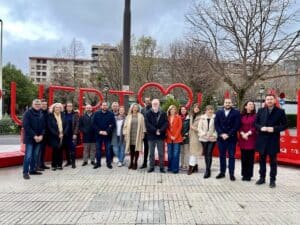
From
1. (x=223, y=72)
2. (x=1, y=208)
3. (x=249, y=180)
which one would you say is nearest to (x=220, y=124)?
(x=249, y=180)

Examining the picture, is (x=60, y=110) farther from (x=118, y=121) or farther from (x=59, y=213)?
(x=59, y=213)

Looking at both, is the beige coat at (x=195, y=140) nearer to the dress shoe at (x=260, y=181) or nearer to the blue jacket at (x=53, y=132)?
the dress shoe at (x=260, y=181)

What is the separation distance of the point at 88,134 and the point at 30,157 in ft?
6.53

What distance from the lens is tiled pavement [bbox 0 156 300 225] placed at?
631 centimetres

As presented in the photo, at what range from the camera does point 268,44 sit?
875 inches

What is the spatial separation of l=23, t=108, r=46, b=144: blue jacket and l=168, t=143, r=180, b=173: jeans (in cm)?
307

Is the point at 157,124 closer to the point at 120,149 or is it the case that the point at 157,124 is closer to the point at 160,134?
the point at 160,134

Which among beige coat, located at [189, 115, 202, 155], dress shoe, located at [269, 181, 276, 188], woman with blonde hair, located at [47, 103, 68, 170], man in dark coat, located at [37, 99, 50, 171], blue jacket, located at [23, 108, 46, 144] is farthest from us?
woman with blonde hair, located at [47, 103, 68, 170]

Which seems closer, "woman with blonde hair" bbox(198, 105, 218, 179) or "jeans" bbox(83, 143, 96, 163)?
"woman with blonde hair" bbox(198, 105, 218, 179)

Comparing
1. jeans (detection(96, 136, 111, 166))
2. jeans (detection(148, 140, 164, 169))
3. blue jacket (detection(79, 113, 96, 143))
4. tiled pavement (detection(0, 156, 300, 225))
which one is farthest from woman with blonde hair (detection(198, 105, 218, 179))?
blue jacket (detection(79, 113, 96, 143))

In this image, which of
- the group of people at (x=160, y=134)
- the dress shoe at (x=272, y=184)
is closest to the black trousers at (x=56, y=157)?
the group of people at (x=160, y=134)

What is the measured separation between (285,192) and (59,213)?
4.25 metres

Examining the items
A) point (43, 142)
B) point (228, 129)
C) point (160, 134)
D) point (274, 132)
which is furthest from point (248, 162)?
point (43, 142)

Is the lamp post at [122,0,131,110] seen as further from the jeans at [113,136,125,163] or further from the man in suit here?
the man in suit
